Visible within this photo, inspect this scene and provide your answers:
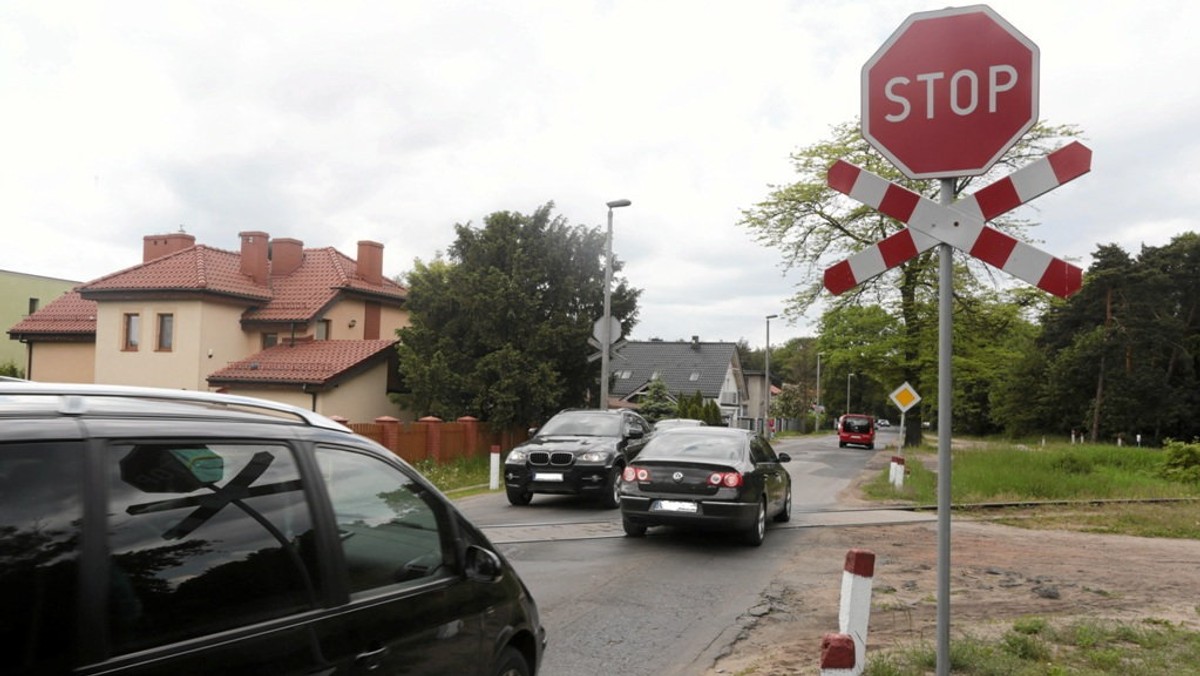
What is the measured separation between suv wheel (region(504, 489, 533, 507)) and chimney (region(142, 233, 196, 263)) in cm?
2865

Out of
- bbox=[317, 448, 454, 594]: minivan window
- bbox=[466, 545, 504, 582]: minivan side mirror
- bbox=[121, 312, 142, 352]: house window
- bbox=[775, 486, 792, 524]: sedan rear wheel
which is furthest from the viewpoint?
bbox=[121, 312, 142, 352]: house window

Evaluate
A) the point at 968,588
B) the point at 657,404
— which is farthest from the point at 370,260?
the point at 968,588

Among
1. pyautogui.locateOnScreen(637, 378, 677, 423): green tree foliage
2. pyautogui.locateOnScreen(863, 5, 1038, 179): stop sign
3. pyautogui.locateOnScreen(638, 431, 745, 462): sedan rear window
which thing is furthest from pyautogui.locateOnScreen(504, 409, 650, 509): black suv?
pyautogui.locateOnScreen(637, 378, 677, 423): green tree foliage

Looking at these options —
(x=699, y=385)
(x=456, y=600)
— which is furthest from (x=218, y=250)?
(x=699, y=385)

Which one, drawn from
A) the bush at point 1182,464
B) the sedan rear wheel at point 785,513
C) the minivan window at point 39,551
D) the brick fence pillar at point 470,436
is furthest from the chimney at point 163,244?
the minivan window at point 39,551

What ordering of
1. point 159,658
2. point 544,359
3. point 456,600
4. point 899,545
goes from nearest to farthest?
1. point 159,658
2. point 456,600
3. point 899,545
4. point 544,359

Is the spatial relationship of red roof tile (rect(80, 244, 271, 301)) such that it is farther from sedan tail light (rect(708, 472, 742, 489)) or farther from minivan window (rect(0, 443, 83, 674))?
minivan window (rect(0, 443, 83, 674))

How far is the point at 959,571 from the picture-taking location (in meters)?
9.66

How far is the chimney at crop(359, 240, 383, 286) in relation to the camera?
36344mm

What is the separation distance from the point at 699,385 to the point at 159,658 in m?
67.8

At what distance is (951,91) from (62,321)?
39.6 metres

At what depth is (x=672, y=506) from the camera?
34.5 ft

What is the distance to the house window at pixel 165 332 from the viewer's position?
31.3 m

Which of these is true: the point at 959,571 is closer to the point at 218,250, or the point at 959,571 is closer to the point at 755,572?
the point at 755,572
